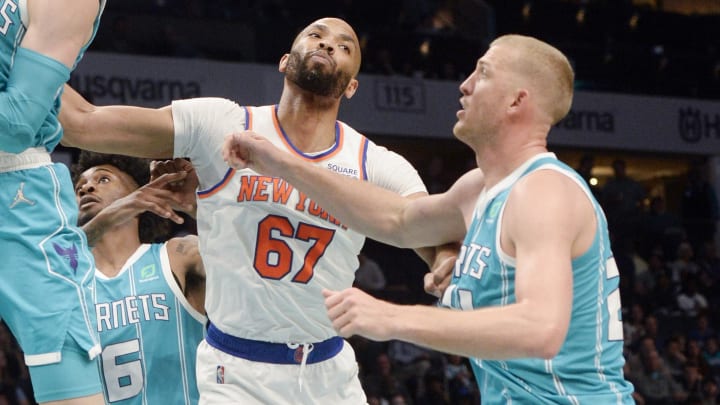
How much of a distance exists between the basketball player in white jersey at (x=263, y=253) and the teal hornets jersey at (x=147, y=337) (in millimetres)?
372

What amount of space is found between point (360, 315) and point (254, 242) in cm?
195

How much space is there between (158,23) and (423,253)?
10705 mm

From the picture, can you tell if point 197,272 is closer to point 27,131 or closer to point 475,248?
point 27,131

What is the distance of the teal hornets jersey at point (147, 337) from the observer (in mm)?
5129

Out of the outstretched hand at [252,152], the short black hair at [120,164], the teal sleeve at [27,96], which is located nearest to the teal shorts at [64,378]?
the teal sleeve at [27,96]

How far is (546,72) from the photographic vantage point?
3.34 meters

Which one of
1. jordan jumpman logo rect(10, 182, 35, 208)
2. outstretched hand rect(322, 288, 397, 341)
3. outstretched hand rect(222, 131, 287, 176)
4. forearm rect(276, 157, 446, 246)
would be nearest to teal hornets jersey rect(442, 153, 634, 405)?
outstretched hand rect(322, 288, 397, 341)

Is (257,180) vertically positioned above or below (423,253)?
above

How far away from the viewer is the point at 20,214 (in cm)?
358

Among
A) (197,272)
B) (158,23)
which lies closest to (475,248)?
(197,272)

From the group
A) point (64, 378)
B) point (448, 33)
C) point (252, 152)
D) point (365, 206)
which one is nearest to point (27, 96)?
point (252, 152)

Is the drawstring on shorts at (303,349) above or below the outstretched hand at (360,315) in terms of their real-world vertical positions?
below

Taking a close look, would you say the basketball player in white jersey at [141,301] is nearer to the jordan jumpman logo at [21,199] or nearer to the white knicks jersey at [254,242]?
the white knicks jersey at [254,242]

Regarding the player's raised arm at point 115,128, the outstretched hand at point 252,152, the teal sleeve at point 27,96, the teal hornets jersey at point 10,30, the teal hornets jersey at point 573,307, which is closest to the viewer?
the teal hornets jersey at point 573,307
